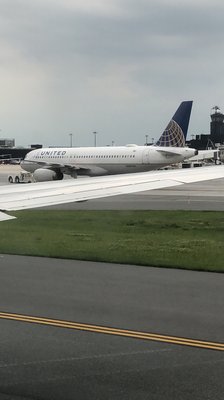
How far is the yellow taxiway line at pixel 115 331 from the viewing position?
18.7 ft

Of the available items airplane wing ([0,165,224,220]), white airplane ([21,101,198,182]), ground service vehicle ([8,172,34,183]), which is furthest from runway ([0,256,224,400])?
ground service vehicle ([8,172,34,183])

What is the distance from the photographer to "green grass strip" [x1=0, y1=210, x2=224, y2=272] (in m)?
11.1

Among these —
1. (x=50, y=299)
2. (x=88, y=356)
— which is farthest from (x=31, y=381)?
(x=50, y=299)

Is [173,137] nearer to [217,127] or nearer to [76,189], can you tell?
[76,189]

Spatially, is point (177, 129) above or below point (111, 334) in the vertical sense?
above

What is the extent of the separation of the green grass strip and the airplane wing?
1433 mm

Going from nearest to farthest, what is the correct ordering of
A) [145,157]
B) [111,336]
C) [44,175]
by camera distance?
[111,336] < [44,175] < [145,157]

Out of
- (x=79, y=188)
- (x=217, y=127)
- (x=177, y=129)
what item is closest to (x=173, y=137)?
(x=177, y=129)

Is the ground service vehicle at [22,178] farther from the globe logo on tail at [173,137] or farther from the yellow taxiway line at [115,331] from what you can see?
the yellow taxiway line at [115,331]

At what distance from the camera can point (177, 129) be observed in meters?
45.4

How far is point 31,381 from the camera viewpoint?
4.77m

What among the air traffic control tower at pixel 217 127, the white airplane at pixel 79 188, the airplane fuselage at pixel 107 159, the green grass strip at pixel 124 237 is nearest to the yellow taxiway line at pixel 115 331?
the white airplane at pixel 79 188

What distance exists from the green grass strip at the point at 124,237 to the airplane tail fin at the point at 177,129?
24.8m

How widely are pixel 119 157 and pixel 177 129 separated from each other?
5.70m
